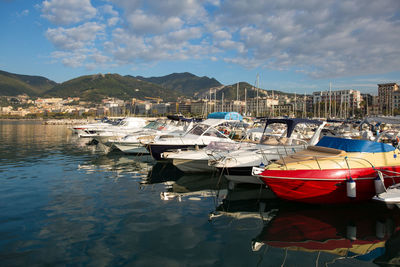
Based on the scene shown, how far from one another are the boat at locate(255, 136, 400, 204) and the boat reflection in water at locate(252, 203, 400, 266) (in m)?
0.46

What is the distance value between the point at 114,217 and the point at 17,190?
19.6 feet

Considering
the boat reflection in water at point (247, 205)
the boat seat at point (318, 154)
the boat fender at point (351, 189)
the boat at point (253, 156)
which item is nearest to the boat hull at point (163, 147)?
the boat at point (253, 156)

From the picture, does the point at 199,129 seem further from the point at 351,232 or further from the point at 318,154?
the point at 351,232

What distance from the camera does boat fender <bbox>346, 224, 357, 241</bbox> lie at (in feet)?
24.3

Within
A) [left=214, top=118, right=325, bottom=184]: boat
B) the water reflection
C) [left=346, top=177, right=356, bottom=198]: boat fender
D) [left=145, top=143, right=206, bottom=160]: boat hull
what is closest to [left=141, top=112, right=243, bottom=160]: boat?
[left=145, top=143, right=206, bottom=160]: boat hull

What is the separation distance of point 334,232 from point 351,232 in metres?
0.47

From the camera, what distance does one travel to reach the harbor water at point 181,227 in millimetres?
6305

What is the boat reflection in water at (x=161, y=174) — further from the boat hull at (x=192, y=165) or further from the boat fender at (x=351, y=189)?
the boat fender at (x=351, y=189)

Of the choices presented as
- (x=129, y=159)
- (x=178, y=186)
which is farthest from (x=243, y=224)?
(x=129, y=159)

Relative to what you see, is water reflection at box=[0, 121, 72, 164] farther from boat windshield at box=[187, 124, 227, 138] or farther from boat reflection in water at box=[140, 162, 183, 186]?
boat windshield at box=[187, 124, 227, 138]

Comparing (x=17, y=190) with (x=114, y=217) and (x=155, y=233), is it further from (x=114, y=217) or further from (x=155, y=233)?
(x=155, y=233)

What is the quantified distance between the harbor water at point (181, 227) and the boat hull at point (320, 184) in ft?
1.59

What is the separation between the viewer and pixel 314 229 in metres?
7.86

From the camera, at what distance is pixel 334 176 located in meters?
8.84
